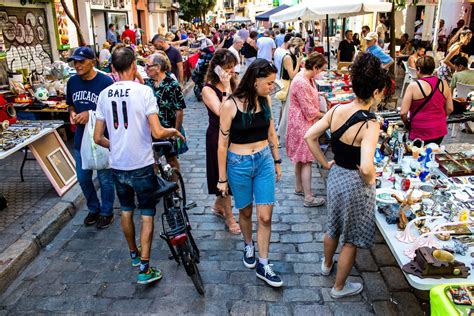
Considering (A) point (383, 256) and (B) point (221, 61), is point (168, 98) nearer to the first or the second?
(B) point (221, 61)

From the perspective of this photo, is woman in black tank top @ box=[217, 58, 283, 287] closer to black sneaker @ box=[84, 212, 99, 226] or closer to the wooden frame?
black sneaker @ box=[84, 212, 99, 226]

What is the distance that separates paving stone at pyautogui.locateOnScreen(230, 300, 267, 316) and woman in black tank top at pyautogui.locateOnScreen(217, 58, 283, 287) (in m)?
0.25

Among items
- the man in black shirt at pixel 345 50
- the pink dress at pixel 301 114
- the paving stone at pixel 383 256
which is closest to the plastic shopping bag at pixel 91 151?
the pink dress at pixel 301 114

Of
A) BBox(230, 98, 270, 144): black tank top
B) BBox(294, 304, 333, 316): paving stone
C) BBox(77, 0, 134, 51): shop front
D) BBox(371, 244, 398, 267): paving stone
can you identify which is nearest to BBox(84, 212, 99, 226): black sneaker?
BBox(230, 98, 270, 144): black tank top

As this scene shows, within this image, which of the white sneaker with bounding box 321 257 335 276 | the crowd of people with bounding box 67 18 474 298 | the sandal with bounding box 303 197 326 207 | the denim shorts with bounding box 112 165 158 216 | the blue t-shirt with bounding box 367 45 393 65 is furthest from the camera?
the blue t-shirt with bounding box 367 45 393 65

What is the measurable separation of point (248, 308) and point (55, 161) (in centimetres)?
343

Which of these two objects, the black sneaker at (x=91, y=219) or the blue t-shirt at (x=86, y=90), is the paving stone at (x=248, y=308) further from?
the blue t-shirt at (x=86, y=90)

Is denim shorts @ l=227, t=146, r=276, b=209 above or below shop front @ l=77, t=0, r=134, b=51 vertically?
below

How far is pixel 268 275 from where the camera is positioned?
3398 millimetres

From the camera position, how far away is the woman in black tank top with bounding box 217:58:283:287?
10.2 feet

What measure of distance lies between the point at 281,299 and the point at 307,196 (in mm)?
1875

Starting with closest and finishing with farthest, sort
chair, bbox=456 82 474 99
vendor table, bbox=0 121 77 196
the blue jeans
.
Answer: the blue jeans, vendor table, bbox=0 121 77 196, chair, bbox=456 82 474 99

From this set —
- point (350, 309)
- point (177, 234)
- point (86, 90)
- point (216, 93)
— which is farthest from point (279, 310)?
point (86, 90)

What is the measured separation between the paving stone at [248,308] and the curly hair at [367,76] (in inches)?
70.2
